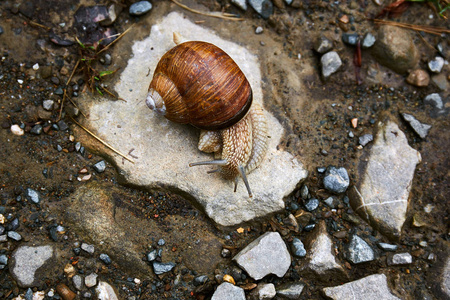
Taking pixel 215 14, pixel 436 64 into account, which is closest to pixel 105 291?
pixel 215 14

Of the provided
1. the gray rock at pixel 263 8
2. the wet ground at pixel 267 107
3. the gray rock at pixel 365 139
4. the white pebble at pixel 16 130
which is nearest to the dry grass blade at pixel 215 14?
the wet ground at pixel 267 107

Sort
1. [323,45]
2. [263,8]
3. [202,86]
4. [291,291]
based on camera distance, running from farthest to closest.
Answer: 1. [263,8]
2. [323,45]
3. [291,291]
4. [202,86]

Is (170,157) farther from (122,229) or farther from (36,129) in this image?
(36,129)

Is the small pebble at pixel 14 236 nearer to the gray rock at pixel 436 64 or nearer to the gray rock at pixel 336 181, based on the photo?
the gray rock at pixel 336 181

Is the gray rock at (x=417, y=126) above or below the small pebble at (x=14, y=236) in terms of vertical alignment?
above

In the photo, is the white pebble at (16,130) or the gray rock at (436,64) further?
the gray rock at (436,64)

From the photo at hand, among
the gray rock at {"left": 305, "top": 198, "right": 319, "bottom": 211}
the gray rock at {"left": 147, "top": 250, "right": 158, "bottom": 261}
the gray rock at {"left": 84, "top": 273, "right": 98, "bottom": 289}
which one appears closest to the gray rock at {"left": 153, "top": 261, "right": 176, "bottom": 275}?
the gray rock at {"left": 147, "top": 250, "right": 158, "bottom": 261}

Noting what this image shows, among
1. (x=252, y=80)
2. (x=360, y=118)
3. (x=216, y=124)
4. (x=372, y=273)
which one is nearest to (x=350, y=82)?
(x=360, y=118)
